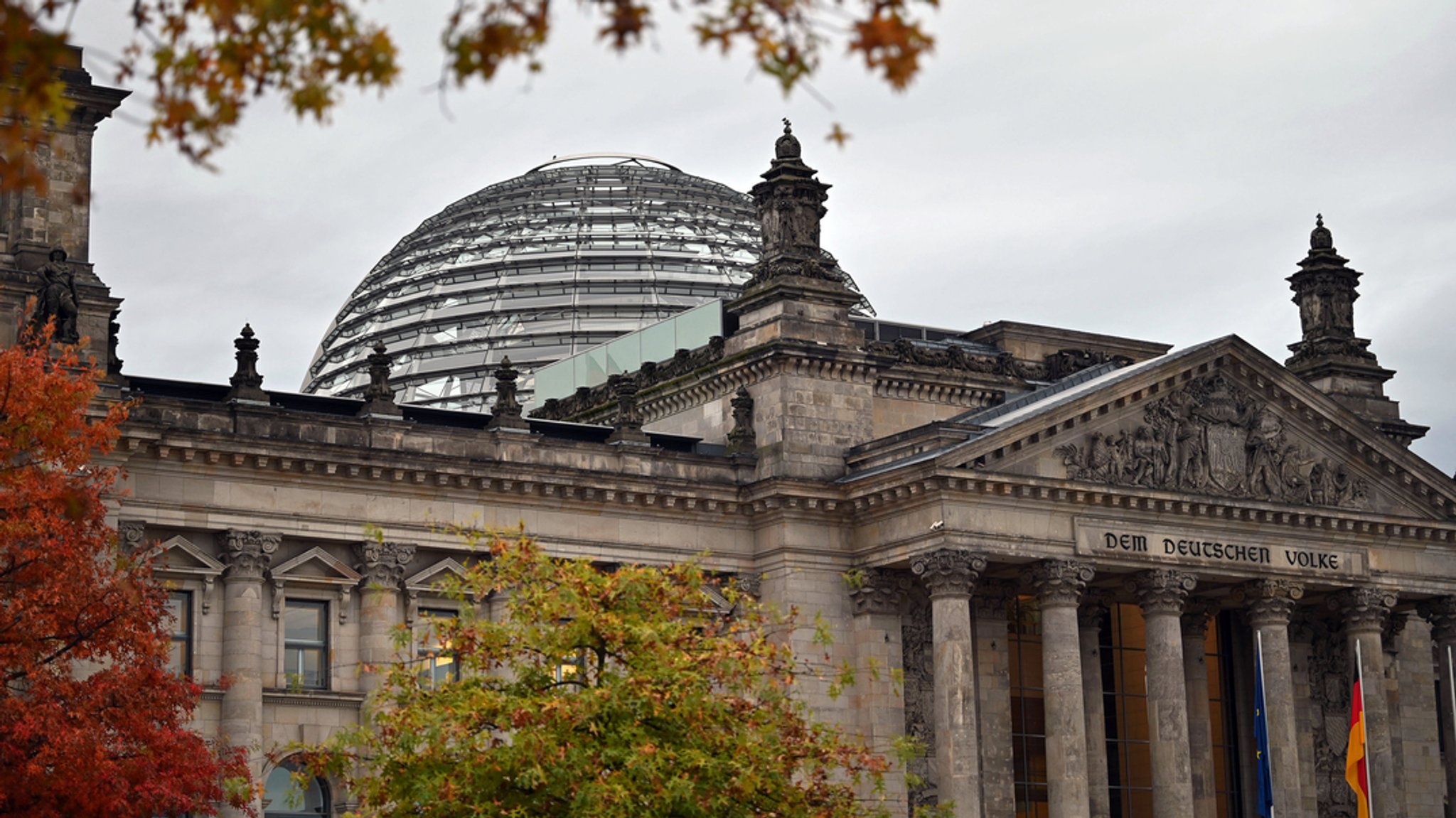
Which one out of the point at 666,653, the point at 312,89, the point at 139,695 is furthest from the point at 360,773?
the point at 312,89

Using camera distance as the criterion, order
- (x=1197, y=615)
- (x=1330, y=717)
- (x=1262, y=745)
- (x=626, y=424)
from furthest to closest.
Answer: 1. (x=1330, y=717)
2. (x=1197, y=615)
3. (x=1262, y=745)
4. (x=626, y=424)

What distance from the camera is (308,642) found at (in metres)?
47.3

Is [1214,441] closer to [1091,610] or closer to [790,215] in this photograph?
[1091,610]

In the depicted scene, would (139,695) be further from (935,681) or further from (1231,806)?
(1231,806)

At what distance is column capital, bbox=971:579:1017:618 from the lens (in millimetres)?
53969

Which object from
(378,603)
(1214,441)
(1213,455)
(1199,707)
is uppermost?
(1214,441)

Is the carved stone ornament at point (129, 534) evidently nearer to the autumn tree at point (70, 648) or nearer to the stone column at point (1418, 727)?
the autumn tree at point (70, 648)

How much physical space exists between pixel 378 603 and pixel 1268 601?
21851 mm

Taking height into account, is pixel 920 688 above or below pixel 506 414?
below

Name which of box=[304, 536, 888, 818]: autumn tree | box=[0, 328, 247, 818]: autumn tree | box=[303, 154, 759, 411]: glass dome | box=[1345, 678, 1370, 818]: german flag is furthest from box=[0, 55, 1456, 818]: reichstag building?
box=[303, 154, 759, 411]: glass dome

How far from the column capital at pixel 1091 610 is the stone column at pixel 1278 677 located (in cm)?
338

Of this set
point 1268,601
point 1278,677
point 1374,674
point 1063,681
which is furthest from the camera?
point 1374,674

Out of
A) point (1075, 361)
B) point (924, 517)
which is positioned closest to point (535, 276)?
point (1075, 361)

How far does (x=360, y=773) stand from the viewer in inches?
1886
